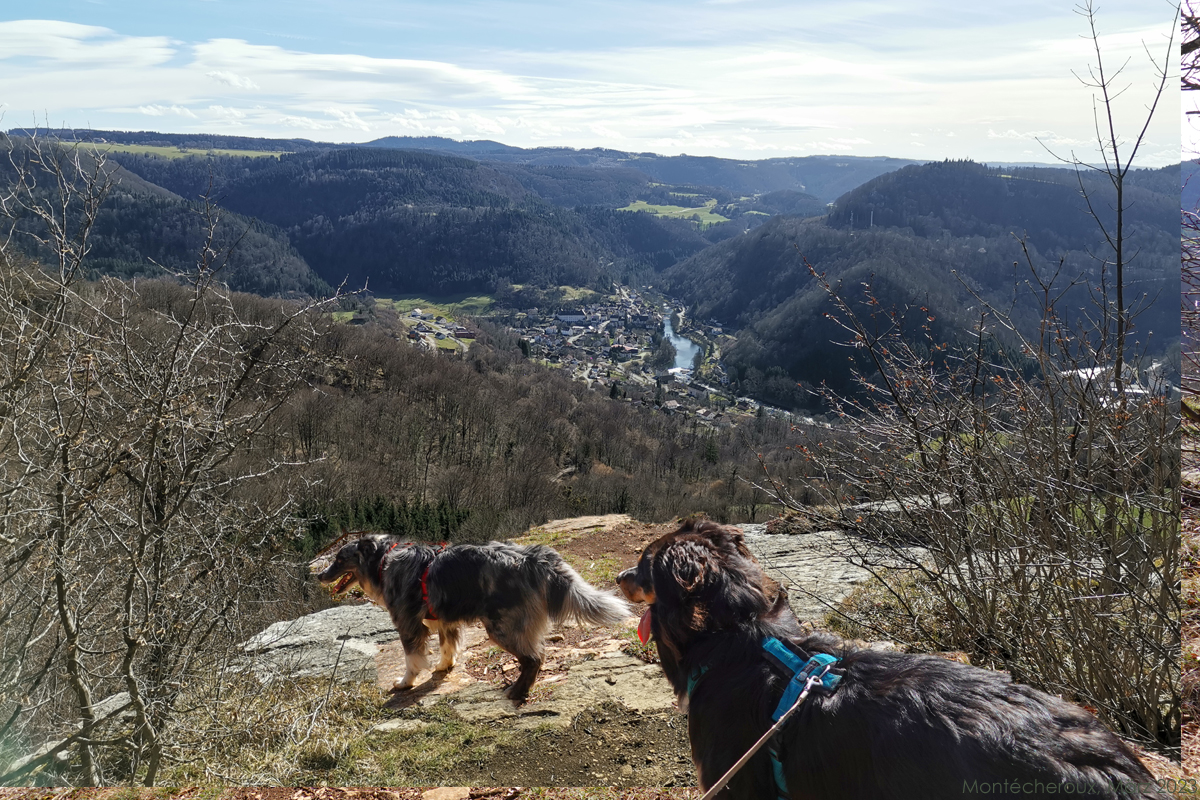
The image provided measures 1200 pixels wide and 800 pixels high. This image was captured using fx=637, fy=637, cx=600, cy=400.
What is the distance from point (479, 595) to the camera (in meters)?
5.16

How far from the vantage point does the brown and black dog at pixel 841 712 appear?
1744mm

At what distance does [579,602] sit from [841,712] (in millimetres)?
2938

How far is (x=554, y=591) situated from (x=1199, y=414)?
4046 millimetres

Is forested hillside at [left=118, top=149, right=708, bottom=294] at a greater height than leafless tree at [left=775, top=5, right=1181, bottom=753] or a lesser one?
greater

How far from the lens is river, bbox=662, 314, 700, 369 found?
87756 millimetres

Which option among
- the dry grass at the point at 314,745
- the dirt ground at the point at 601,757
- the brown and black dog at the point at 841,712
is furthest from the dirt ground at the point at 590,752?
the brown and black dog at the point at 841,712

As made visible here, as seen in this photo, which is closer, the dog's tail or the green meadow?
the dog's tail

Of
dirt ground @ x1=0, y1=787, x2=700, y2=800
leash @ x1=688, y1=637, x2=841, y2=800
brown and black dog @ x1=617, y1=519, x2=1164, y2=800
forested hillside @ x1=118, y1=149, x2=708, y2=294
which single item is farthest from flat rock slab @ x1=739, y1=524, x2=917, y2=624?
forested hillside @ x1=118, y1=149, x2=708, y2=294

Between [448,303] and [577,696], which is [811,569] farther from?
[448,303]

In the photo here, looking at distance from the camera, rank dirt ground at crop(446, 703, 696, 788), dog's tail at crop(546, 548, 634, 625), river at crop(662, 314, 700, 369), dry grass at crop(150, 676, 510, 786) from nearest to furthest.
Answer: dirt ground at crop(446, 703, 696, 788)
dry grass at crop(150, 676, 510, 786)
dog's tail at crop(546, 548, 634, 625)
river at crop(662, 314, 700, 369)

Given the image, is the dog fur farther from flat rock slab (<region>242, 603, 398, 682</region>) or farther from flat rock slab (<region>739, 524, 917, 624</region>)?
flat rock slab (<region>739, 524, 917, 624</region>)

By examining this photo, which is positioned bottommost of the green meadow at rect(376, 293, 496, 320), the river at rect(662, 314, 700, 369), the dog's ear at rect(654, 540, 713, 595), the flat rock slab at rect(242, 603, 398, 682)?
the river at rect(662, 314, 700, 369)

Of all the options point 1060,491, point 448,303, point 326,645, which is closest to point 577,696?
point 1060,491

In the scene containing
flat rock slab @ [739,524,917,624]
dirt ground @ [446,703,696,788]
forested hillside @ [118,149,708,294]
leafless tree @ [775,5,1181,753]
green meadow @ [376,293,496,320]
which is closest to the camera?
leafless tree @ [775,5,1181,753]
